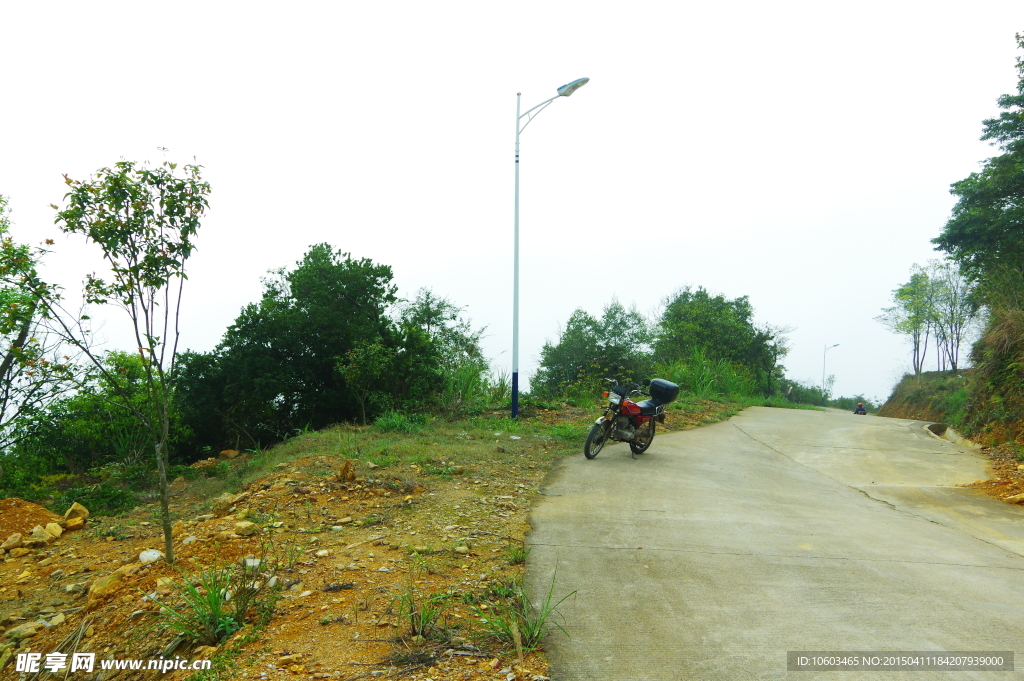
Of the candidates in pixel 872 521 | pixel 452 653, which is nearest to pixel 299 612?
pixel 452 653

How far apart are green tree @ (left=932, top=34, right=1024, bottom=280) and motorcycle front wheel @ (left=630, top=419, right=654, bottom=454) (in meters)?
22.2

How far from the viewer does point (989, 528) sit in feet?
22.7

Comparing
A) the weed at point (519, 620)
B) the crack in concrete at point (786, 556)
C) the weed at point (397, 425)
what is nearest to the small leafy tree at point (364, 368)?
the weed at point (397, 425)

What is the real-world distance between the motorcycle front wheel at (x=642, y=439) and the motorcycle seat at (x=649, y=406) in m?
0.21

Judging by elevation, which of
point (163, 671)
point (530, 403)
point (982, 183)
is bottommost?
point (163, 671)

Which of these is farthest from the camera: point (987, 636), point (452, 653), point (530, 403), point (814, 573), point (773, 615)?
point (530, 403)

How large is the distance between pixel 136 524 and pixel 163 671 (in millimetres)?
3990

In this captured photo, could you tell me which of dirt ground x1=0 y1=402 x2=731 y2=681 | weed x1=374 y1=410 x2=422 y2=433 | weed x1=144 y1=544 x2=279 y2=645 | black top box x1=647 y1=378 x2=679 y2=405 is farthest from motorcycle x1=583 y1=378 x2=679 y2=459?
weed x1=144 y1=544 x2=279 y2=645

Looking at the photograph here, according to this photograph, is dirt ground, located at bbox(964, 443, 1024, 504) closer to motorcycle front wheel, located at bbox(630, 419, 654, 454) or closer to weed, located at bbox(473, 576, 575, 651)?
motorcycle front wheel, located at bbox(630, 419, 654, 454)

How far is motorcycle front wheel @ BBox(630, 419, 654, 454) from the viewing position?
32.1 ft

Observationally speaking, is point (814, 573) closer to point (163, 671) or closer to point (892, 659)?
point (892, 659)

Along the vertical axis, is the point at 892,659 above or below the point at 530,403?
below

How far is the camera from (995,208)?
28.2 metres

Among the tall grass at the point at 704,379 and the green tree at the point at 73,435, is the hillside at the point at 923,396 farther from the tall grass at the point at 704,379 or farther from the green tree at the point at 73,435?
the green tree at the point at 73,435
